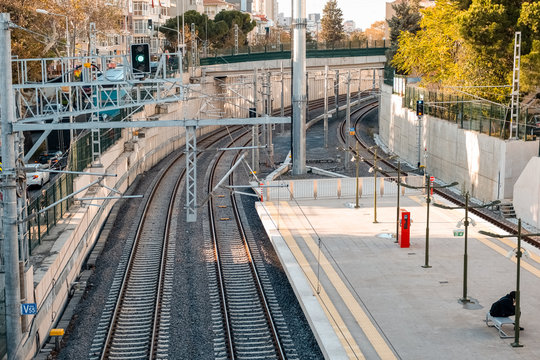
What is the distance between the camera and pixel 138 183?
132ft

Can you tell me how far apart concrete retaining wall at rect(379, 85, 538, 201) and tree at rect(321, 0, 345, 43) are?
67765mm

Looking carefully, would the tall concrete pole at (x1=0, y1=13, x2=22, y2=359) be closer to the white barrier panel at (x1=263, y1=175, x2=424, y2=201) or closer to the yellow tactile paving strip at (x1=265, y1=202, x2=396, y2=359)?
the yellow tactile paving strip at (x1=265, y1=202, x2=396, y2=359)

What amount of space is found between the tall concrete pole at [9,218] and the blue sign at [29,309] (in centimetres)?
10

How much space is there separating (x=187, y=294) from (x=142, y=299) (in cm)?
125

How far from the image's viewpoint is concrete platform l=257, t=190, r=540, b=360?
16609mm

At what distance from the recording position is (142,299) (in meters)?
21.2

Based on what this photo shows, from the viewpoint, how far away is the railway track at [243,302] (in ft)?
57.1

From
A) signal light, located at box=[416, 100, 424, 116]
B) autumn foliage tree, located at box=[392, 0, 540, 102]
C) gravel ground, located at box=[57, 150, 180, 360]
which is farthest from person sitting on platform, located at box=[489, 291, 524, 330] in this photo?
signal light, located at box=[416, 100, 424, 116]

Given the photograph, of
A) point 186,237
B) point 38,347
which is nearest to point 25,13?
point 186,237

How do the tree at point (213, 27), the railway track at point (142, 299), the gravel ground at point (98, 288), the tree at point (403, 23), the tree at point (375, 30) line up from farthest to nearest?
the tree at point (375, 30)
the tree at point (213, 27)
the tree at point (403, 23)
the gravel ground at point (98, 288)
the railway track at point (142, 299)

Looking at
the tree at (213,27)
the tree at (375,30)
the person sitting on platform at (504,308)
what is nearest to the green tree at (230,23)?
the tree at (213,27)

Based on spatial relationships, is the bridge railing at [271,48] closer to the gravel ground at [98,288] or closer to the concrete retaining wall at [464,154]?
the concrete retaining wall at [464,154]

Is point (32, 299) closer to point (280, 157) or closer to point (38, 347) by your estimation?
point (38, 347)

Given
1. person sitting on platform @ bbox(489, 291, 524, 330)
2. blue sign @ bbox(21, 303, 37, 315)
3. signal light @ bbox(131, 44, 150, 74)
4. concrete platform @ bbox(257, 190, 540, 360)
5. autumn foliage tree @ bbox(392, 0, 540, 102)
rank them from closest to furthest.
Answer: blue sign @ bbox(21, 303, 37, 315) < concrete platform @ bbox(257, 190, 540, 360) < person sitting on platform @ bbox(489, 291, 524, 330) < signal light @ bbox(131, 44, 150, 74) < autumn foliage tree @ bbox(392, 0, 540, 102)
